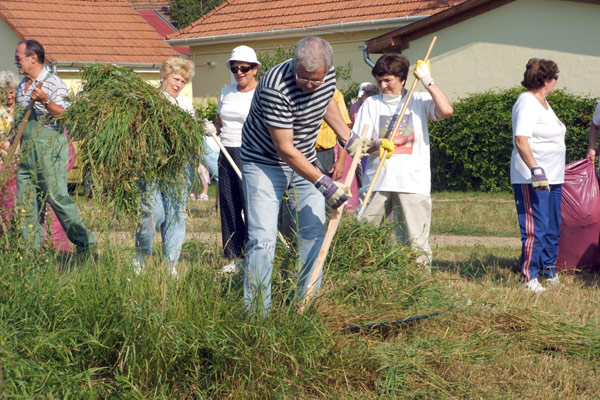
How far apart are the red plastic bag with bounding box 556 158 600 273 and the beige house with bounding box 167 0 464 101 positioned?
10885mm

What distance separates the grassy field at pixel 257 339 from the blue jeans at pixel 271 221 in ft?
0.37

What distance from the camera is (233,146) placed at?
7.00 meters

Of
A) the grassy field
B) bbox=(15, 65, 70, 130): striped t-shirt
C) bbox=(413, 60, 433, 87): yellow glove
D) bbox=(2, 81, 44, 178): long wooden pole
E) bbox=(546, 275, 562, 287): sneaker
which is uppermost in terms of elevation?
bbox=(413, 60, 433, 87): yellow glove

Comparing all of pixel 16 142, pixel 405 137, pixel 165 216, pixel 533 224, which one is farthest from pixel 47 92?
pixel 533 224

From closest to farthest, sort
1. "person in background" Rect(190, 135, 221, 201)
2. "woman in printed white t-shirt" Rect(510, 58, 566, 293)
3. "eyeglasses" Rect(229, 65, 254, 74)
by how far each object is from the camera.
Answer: "person in background" Rect(190, 135, 221, 201), "woman in printed white t-shirt" Rect(510, 58, 566, 293), "eyeglasses" Rect(229, 65, 254, 74)

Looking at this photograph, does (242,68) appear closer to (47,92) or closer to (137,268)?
(47,92)

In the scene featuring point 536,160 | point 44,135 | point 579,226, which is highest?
point 44,135

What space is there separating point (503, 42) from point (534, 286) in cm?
984

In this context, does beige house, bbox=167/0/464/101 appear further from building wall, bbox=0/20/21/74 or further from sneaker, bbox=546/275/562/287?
sneaker, bbox=546/275/562/287

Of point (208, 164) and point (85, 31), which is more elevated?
point (85, 31)

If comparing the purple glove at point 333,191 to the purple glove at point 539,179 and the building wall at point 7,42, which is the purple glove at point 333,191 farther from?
the building wall at point 7,42

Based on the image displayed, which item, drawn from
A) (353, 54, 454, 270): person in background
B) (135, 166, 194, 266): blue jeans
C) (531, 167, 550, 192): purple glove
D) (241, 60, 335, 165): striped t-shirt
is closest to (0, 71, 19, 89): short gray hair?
(135, 166, 194, 266): blue jeans

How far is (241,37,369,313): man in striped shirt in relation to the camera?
4188 millimetres

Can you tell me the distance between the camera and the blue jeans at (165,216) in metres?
4.99
